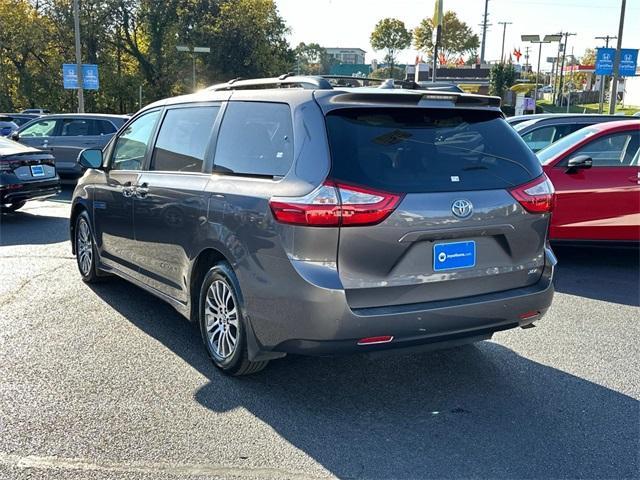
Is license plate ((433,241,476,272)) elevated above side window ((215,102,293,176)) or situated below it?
below

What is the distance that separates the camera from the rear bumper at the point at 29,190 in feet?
32.8

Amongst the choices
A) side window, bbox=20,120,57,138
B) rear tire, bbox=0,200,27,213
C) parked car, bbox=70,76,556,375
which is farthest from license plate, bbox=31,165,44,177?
parked car, bbox=70,76,556,375

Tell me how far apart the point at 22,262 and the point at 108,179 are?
7.96 ft

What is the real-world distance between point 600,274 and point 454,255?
433cm

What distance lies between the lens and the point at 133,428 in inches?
136

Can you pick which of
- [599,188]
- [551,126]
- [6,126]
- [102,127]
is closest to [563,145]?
[599,188]

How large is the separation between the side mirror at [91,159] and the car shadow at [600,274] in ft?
15.4

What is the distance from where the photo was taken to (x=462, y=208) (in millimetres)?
3500

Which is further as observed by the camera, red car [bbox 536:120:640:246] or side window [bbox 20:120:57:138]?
side window [bbox 20:120:57:138]

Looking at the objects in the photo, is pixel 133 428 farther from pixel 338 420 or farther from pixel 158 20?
pixel 158 20

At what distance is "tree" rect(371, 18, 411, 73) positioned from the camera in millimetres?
97750

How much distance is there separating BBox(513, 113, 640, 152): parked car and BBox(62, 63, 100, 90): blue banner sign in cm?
2241

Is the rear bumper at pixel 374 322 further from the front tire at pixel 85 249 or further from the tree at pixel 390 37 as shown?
the tree at pixel 390 37

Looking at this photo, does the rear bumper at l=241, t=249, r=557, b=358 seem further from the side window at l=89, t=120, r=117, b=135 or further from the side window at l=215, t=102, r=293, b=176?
the side window at l=89, t=120, r=117, b=135
